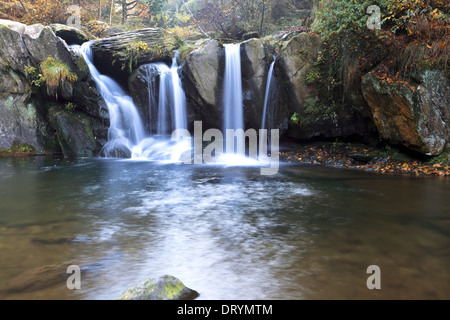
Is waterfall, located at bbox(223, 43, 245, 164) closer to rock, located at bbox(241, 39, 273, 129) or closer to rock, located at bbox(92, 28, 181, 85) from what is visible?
rock, located at bbox(241, 39, 273, 129)

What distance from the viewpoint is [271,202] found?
5.79 meters

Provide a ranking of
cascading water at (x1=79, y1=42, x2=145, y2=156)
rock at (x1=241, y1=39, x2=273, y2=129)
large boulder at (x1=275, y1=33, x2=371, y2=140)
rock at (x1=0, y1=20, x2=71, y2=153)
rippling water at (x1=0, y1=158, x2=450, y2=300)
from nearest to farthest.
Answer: rippling water at (x1=0, y1=158, x2=450, y2=300) → large boulder at (x1=275, y1=33, x2=371, y2=140) → rock at (x1=241, y1=39, x2=273, y2=129) → rock at (x1=0, y1=20, x2=71, y2=153) → cascading water at (x1=79, y1=42, x2=145, y2=156)

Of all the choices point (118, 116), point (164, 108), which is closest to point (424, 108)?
point (164, 108)

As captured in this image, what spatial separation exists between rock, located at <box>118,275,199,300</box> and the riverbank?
771 cm

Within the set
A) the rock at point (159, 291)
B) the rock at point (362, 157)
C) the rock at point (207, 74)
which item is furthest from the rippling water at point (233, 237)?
the rock at point (207, 74)

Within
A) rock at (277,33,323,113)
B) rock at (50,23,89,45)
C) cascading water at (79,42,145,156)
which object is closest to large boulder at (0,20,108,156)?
cascading water at (79,42,145,156)

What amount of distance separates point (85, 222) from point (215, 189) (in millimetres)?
3019

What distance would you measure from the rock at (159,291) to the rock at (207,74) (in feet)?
34.1

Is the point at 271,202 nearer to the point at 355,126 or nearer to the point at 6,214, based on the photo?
the point at 6,214

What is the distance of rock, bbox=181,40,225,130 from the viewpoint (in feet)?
40.0

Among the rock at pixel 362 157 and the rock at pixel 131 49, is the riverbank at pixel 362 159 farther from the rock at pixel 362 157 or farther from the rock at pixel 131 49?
the rock at pixel 131 49

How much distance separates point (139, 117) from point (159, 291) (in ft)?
39.7

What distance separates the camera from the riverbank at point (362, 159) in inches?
336

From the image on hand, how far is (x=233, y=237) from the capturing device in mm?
4008
